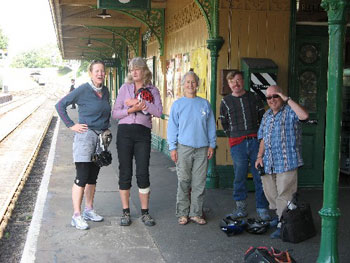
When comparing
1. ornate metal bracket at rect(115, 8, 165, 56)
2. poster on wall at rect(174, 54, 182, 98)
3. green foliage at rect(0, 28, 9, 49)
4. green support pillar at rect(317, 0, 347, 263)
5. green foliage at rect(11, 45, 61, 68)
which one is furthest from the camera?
green foliage at rect(11, 45, 61, 68)

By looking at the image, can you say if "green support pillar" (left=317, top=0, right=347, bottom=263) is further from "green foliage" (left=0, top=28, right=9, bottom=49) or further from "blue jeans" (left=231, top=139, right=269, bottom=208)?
"green foliage" (left=0, top=28, right=9, bottom=49)

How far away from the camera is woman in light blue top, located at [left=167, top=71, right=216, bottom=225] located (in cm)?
569

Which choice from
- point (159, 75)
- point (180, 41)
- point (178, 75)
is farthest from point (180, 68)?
point (159, 75)

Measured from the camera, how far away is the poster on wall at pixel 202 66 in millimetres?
8301

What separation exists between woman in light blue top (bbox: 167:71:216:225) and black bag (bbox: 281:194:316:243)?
106cm

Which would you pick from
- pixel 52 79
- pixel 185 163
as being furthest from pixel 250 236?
pixel 52 79

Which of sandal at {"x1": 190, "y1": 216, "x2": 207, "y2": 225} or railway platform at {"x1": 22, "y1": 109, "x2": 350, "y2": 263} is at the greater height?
sandal at {"x1": 190, "y1": 216, "x2": 207, "y2": 225}

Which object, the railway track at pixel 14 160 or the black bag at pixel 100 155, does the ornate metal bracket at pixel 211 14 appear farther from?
the railway track at pixel 14 160

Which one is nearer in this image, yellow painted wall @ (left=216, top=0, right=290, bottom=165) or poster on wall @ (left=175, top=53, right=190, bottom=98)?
yellow painted wall @ (left=216, top=0, right=290, bottom=165)

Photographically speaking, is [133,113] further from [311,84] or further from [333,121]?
[311,84]

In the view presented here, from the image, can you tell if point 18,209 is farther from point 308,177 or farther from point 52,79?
point 52,79

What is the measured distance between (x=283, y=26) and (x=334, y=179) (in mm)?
4165

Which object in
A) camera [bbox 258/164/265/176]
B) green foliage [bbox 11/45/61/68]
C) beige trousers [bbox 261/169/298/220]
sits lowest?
beige trousers [bbox 261/169/298/220]

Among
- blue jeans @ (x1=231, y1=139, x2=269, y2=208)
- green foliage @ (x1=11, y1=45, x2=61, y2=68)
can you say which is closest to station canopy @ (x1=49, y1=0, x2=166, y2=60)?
blue jeans @ (x1=231, y1=139, x2=269, y2=208)
